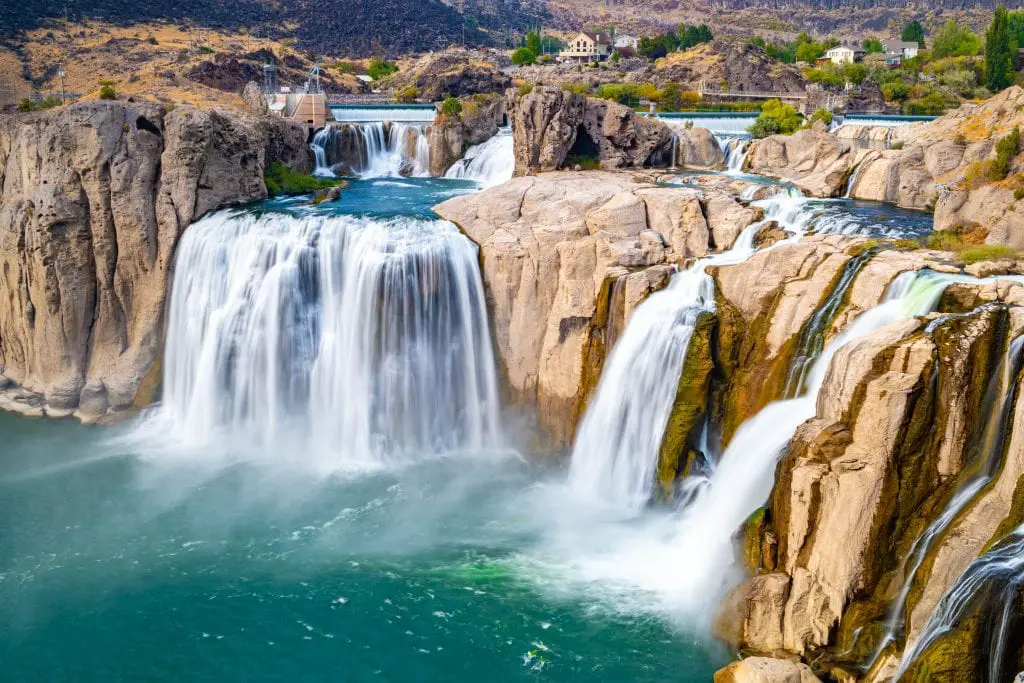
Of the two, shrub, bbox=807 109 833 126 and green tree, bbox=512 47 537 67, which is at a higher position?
green tree, bbox=512 47 537 67

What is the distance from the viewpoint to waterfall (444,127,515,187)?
40875mm

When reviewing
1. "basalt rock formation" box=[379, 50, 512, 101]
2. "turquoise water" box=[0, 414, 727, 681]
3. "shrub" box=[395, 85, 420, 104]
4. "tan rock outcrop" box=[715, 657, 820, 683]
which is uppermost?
"basalt rock formation" box=[379, 50, 512, 101]

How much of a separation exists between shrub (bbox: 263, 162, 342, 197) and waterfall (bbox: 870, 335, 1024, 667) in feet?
88.7

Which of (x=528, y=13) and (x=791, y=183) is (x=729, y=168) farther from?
(x=528, y=13)

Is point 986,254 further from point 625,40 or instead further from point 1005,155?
point 625,40

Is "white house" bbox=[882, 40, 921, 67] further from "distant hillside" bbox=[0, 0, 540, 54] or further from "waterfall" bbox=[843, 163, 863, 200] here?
"waterfall" bbox=[843, 163, 863, 200]

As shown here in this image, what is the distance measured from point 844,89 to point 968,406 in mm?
54507

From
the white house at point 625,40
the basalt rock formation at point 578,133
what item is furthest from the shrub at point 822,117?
the white house at point 625,40

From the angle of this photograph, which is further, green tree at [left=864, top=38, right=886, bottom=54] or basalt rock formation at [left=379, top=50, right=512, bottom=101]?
green tree at [left=864, top=38, right=886, bottom=54]

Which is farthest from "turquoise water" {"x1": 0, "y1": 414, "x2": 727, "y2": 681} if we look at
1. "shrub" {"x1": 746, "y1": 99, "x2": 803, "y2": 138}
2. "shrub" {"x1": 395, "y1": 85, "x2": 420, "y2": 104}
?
"shrub" {"x1": 395, "y1": 85, "x2": 420, "y2": 104}

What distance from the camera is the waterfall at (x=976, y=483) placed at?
1343 cm

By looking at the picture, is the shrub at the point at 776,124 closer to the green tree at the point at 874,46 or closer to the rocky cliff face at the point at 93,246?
the rocky cliff face at the point at 93,246

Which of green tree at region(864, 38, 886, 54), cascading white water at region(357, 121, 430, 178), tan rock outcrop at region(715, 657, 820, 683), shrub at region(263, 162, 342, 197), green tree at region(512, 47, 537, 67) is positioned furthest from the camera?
green tree at region(864, 38, 886, 54)

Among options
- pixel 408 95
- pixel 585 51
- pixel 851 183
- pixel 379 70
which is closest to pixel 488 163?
pixel 851 183
